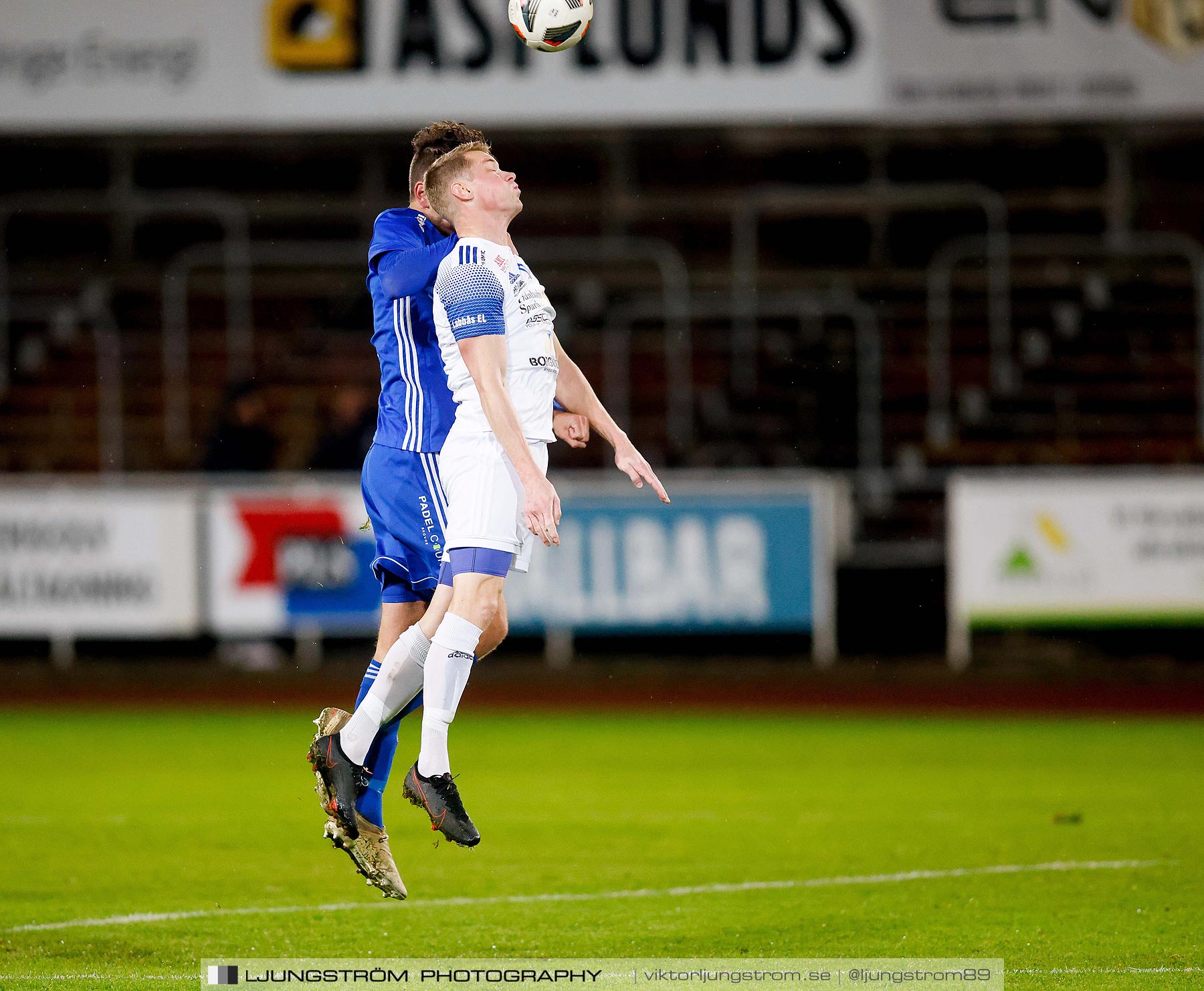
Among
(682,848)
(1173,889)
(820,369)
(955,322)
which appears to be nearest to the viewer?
(1173,889)

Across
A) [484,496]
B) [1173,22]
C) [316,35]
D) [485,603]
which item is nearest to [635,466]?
[484,496]

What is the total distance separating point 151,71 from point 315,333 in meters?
2.99

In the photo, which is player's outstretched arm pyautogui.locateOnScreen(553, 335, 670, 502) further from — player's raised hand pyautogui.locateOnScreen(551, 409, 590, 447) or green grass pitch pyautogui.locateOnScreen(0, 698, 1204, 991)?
green grass pitch pyautogui.locateOnScreen(0, 698, 1204, 991)

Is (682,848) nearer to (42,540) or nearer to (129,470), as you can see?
(42,540)

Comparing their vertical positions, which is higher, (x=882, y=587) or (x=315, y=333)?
(x=315, y=333)

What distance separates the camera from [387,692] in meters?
5.80

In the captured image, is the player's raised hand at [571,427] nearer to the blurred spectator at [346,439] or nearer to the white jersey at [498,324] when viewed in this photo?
the white jersey at [498,324]

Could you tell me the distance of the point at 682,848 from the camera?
25.3ft

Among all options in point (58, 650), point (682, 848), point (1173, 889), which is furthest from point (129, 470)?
point (1173, 889)

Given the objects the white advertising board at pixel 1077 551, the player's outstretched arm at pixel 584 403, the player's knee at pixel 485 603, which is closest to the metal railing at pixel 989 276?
the white advertising board at pixel 1077 551

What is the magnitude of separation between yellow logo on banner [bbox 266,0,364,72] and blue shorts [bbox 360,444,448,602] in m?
10.8

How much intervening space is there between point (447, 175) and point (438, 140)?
0.97 ft

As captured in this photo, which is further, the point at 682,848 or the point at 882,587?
the point at 882,587

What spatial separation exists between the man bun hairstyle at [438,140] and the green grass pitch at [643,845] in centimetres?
249
